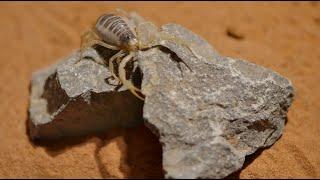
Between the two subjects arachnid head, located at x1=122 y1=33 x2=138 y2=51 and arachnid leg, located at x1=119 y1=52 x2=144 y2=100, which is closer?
arachnid leg, located at x1=119 y1=52 x2=144 y2=100

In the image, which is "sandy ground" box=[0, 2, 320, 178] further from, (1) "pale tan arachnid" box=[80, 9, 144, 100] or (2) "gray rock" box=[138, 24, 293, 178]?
(1) "pale tan arachnid" box=[80, 9, 144, 100]

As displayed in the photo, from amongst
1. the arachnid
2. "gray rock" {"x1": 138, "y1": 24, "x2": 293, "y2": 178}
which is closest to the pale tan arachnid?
the arachnid

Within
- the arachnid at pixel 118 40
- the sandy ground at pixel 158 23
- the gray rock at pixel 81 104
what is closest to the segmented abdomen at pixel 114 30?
the arachnid at pixel 118 40

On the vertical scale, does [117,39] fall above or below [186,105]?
above

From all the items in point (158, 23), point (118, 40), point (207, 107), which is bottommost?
point (158, 23)

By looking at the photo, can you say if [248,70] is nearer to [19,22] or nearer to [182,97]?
[182,97]

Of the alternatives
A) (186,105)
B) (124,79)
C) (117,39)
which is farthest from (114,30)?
(186,105)

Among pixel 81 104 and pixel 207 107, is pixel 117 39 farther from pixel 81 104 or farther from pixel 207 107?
pixel 207 107
